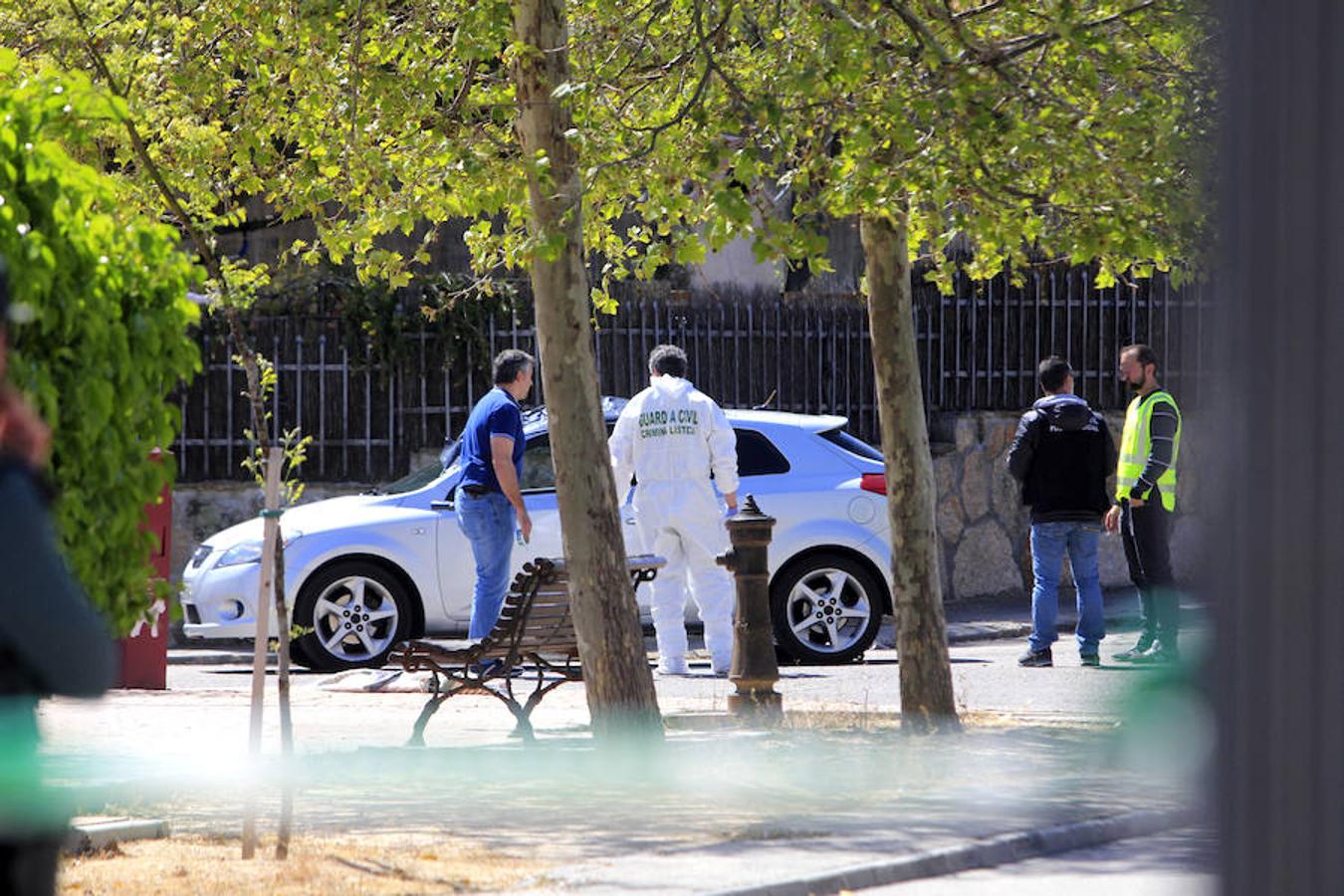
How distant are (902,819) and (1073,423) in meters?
6.16

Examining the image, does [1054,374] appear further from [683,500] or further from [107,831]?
[107,831]

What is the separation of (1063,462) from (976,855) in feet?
21.7

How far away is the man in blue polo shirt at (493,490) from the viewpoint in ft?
39.6

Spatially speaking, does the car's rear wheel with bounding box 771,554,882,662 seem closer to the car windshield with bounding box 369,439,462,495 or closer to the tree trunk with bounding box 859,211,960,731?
the car windshield with bounding box 369,439,462,495

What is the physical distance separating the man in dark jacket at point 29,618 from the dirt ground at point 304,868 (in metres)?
3.07

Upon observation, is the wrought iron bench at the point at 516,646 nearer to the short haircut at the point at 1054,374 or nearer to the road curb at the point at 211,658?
the short haircut at the point at 1054,374

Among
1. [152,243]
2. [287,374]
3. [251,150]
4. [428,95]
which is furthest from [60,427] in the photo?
[287,374]

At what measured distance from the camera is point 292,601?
14.1 metres

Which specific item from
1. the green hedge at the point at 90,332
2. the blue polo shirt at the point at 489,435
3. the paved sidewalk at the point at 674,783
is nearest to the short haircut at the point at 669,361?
the blue polo shirt at the point at 489,435

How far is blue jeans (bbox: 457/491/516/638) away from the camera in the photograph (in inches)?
478

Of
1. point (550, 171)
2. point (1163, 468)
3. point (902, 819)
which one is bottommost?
point (902, 819)

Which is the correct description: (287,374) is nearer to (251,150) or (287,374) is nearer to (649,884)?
(251,150)

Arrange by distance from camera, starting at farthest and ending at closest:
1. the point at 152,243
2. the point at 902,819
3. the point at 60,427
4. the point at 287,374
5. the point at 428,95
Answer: the point at 287,374 < the point at 428,95 < the point at 902,819 < the point at 152,243 < the point at 60,427

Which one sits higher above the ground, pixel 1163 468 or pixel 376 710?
pixel 1163 468
